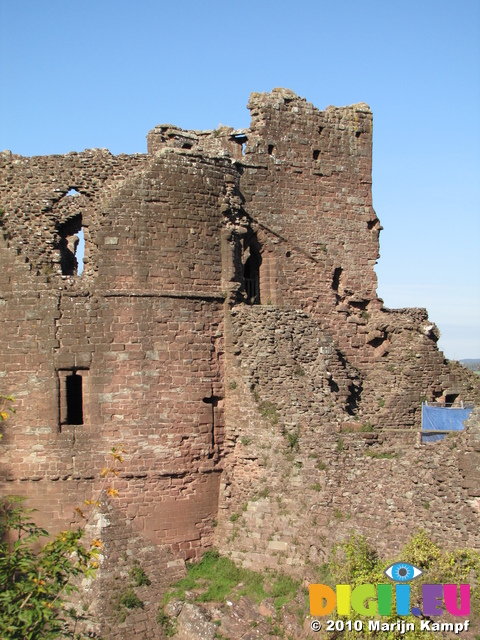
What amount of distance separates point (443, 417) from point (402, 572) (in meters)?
6.52

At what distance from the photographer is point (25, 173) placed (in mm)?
17812

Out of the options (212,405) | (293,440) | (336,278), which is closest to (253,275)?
(336,278)

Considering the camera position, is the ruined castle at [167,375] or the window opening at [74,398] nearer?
the ruined castle at [167,375]

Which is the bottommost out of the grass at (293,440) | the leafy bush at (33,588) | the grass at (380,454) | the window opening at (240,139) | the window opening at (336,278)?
the leafy bush at (33,588)

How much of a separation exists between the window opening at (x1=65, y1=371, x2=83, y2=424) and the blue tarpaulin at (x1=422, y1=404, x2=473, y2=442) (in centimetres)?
779

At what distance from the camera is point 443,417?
1947cm

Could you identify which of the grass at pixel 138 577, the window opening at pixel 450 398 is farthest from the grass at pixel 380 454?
the window opening at pixel 450 398

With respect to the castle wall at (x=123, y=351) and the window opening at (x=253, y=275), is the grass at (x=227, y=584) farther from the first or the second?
the window opening at (x=253, y=275)

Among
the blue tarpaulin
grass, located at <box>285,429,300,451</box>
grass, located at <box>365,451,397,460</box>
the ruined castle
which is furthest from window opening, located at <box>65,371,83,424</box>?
the blue tarpaulin

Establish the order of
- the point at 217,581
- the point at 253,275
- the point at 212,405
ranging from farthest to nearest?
the point at 253,275 < the point at 212,405 < the point at 217,581

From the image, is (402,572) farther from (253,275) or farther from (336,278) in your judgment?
(336,278)

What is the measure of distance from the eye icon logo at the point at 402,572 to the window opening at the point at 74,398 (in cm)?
687

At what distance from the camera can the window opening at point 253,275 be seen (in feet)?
65.9

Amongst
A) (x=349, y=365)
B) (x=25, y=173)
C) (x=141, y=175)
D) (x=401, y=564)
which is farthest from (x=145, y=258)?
(x=401, y=564)
